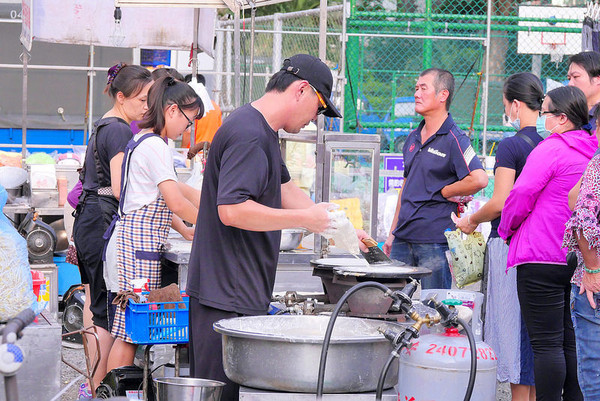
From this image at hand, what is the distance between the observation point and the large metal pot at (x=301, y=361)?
2686 mm

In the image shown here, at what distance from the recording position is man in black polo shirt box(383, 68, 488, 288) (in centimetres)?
514

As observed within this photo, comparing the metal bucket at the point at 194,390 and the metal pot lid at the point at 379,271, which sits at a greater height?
the metal pot lid at the point at 379,271

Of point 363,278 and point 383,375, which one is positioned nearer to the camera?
point 383,375

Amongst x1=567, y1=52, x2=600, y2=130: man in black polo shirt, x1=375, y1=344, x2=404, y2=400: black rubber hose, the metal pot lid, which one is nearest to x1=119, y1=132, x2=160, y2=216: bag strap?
the metal pot lid

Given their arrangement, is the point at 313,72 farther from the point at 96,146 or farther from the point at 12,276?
the point at 96,146

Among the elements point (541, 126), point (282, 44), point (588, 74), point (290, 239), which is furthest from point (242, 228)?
point (282, 44)

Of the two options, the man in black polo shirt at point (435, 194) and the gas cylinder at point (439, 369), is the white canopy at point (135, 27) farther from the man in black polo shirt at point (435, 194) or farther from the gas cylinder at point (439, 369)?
the gas cylinder at point (439, 369)

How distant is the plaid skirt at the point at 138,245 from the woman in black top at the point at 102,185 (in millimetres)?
413

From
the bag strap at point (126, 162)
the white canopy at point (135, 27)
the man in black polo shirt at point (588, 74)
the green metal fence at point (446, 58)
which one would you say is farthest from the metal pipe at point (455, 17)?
the bag strap at point (126, 162)

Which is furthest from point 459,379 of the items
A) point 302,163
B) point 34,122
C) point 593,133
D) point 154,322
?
point 34,122

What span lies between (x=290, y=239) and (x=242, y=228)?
6.71 feet

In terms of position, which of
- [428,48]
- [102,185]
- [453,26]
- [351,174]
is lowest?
[102,185]

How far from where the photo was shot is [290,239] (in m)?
5.07

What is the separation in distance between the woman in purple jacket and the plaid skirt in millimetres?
1897
